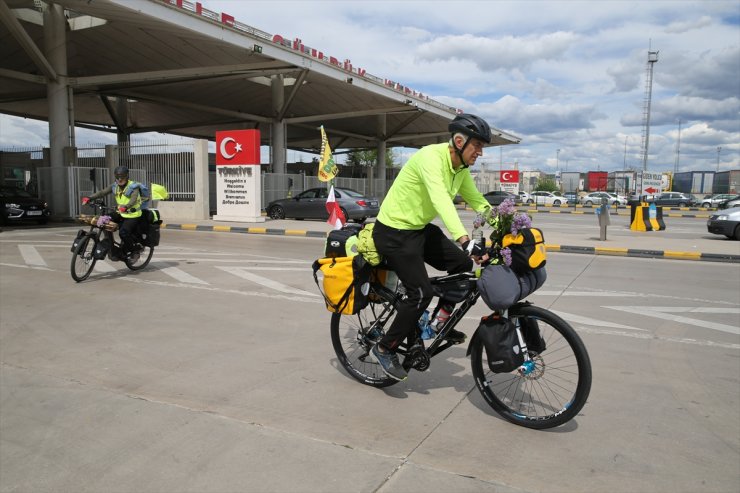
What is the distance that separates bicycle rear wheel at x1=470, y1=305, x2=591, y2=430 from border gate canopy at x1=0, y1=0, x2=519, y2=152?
17636mm

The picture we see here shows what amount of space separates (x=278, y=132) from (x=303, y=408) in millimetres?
30755

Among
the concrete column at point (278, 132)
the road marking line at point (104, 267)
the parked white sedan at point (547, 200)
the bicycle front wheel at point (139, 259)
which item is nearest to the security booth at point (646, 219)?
the bicycle front wheel at point (139, 259)

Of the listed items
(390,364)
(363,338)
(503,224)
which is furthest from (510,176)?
(503,224)

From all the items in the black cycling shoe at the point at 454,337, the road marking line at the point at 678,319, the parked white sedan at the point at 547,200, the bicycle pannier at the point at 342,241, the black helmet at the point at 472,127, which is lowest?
the road marking line at the point at 678,319

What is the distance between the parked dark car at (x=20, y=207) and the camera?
61.2ft

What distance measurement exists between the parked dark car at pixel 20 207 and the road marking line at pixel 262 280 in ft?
42.8

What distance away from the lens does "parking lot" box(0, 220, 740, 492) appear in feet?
9.34

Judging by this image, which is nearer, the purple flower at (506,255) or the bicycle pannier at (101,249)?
the purple flower at (506,255)

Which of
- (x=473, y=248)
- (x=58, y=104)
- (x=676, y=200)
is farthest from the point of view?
(x=676, y=200)

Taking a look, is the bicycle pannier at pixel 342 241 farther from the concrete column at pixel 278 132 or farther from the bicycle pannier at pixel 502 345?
the concrete column at pixel 278 132

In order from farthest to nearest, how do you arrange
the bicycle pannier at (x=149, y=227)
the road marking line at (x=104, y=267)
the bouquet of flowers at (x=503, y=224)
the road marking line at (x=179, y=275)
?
the road marking line at (x=104, y=267) → the bicycle pannier at (x=149, y=227) → the road marking line at (x=179, y=275) → the bouquet of flowers at (x=503, y=224)

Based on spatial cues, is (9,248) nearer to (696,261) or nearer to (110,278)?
(110,278)

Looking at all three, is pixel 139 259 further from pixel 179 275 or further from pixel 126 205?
pixel 126 205

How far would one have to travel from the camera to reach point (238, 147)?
2145 cm
